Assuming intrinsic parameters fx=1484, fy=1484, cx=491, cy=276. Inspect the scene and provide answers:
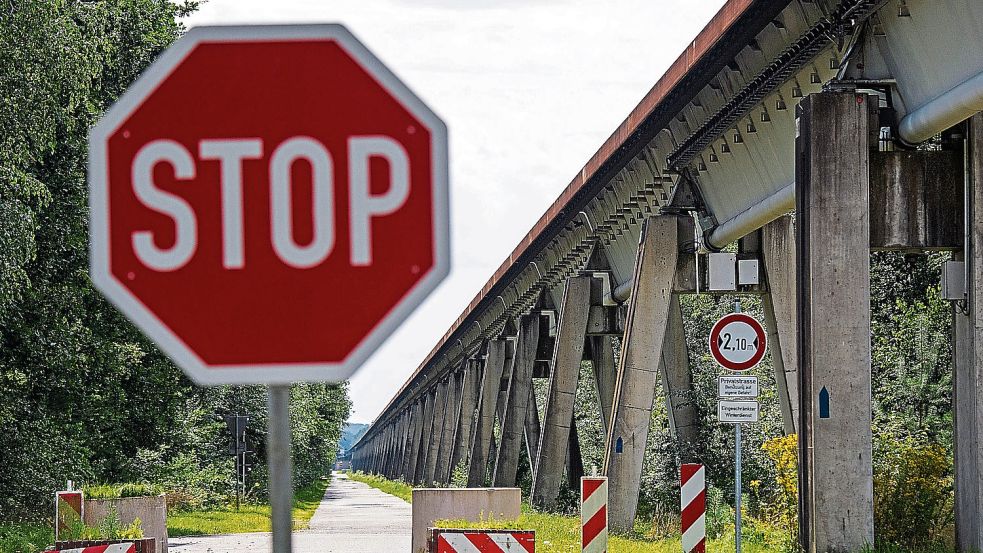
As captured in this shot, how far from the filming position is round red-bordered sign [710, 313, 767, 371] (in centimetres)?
1557

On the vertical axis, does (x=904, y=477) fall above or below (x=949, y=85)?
below

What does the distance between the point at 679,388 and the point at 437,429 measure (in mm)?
51752

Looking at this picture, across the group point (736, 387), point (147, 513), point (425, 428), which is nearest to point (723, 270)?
point (736, 387)

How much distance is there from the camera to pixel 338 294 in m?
3.60

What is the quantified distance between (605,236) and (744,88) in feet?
39.1

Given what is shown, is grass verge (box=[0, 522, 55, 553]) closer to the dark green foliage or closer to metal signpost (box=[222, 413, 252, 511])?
the dark green foliage

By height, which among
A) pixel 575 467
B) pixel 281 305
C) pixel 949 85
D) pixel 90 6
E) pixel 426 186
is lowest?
pixel 575 467

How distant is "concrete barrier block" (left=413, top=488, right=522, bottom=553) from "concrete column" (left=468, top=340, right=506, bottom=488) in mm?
34880

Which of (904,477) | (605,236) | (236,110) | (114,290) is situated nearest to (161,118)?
(236,110)

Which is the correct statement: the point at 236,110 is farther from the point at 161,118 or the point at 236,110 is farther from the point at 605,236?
the point at 605,236

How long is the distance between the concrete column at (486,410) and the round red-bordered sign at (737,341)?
35604mm

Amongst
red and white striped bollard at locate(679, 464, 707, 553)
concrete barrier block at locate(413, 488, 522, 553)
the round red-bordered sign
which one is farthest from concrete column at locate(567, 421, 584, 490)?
red and white striped bollard at locate(679, 464, 707, 553)

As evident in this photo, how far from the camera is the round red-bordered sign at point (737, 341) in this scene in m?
15.6

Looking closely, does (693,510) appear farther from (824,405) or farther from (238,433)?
(238,433)
